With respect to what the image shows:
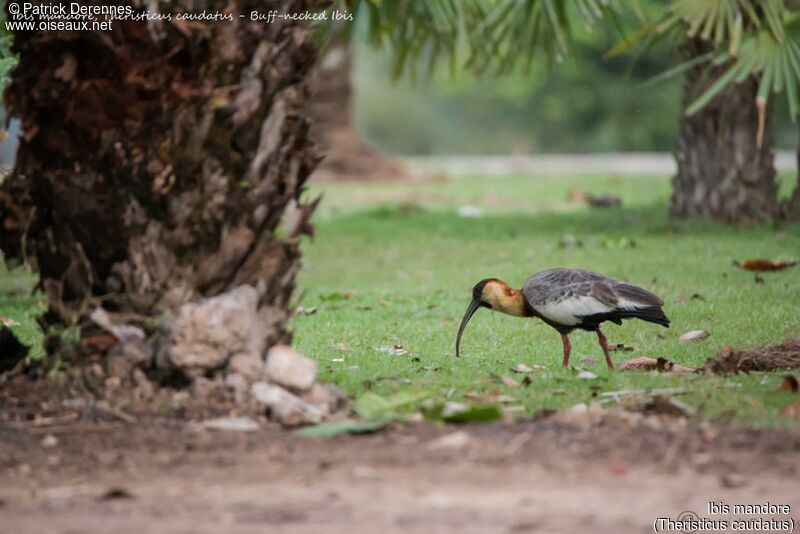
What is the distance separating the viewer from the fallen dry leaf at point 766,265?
1078cm

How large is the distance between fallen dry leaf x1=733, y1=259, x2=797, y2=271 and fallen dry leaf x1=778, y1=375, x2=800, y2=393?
4.99 metres

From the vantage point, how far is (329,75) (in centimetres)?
2192

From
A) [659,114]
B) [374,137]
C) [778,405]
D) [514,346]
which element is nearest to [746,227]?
[514,346]

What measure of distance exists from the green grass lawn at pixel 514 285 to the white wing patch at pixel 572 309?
26cm

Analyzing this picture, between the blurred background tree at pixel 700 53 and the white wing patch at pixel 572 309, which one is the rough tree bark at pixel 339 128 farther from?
the white wing patch at pixel 572 309

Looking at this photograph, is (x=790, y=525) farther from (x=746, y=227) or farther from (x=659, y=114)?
(x=659, y=114)

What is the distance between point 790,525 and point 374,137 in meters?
49.3

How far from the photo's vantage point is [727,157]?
43.8 feet

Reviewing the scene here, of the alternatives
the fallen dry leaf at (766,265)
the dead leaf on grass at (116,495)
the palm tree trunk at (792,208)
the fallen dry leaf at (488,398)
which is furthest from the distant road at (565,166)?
the dead leaf on grass at (116,495)

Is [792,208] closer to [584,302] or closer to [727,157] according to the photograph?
[727,157]

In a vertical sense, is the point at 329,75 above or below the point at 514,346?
above

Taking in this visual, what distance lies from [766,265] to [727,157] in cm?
277

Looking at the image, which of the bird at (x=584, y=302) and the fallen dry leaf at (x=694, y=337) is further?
the fallen dry leaf at (x=694, y=337)

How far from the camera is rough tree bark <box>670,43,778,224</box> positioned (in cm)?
1330
